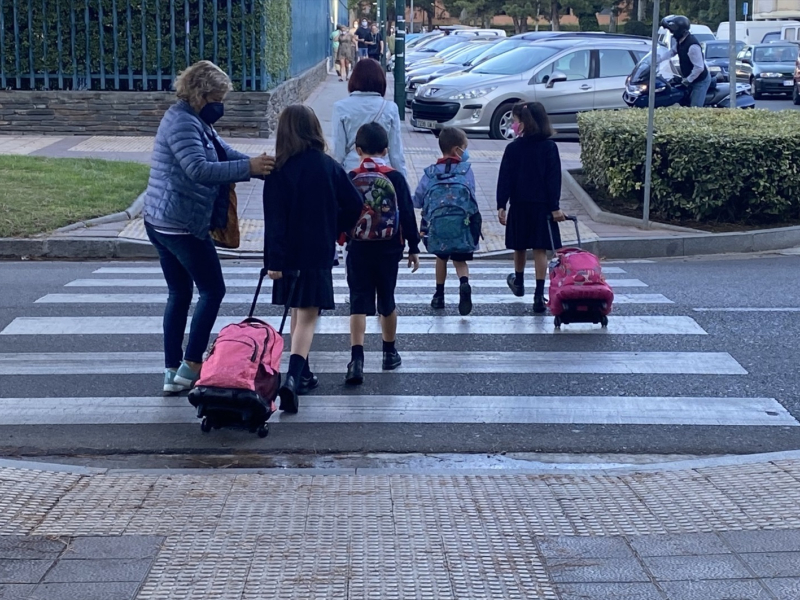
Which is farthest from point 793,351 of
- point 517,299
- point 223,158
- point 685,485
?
point 223,158

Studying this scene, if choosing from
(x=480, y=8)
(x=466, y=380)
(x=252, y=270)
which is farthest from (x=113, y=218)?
(x=480, y=8)

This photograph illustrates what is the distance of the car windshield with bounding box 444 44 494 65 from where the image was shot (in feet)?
92.7

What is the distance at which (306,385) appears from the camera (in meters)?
6.67

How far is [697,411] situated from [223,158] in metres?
3.04

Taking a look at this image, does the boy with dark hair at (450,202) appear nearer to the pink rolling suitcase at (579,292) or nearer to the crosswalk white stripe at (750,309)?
the pink rolling suitcase at (579,292)

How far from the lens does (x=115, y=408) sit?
6.32 metres

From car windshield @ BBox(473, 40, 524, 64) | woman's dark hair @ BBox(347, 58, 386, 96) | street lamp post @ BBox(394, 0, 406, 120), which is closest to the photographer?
woman's dark hair @ BBox(347, 58, 386, 96)

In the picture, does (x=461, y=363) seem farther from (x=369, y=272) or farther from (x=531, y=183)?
(x=531, y=183)

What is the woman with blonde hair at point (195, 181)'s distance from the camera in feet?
19.4

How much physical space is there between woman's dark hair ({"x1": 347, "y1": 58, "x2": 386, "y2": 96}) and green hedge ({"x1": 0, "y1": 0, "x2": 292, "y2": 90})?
11.7m

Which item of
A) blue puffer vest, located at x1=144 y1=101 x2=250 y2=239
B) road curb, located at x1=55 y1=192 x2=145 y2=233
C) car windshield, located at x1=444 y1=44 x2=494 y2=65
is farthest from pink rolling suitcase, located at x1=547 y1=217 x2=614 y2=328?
car windshield, located at x1=444 y1=44 x2=494 y2=65

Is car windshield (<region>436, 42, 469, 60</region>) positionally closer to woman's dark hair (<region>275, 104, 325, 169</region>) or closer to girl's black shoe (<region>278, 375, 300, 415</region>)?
woman's dark hair (<region>275, 104, 325, 169</region>)

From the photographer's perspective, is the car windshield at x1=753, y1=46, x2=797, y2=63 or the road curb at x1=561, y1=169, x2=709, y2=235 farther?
the car windshield at x1=753, y1=46, x2=797, y2=63

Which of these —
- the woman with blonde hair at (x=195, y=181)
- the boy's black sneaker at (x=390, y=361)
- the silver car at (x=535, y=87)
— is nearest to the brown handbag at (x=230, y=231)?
the woman with blonde hair at (x=195, y=181)
